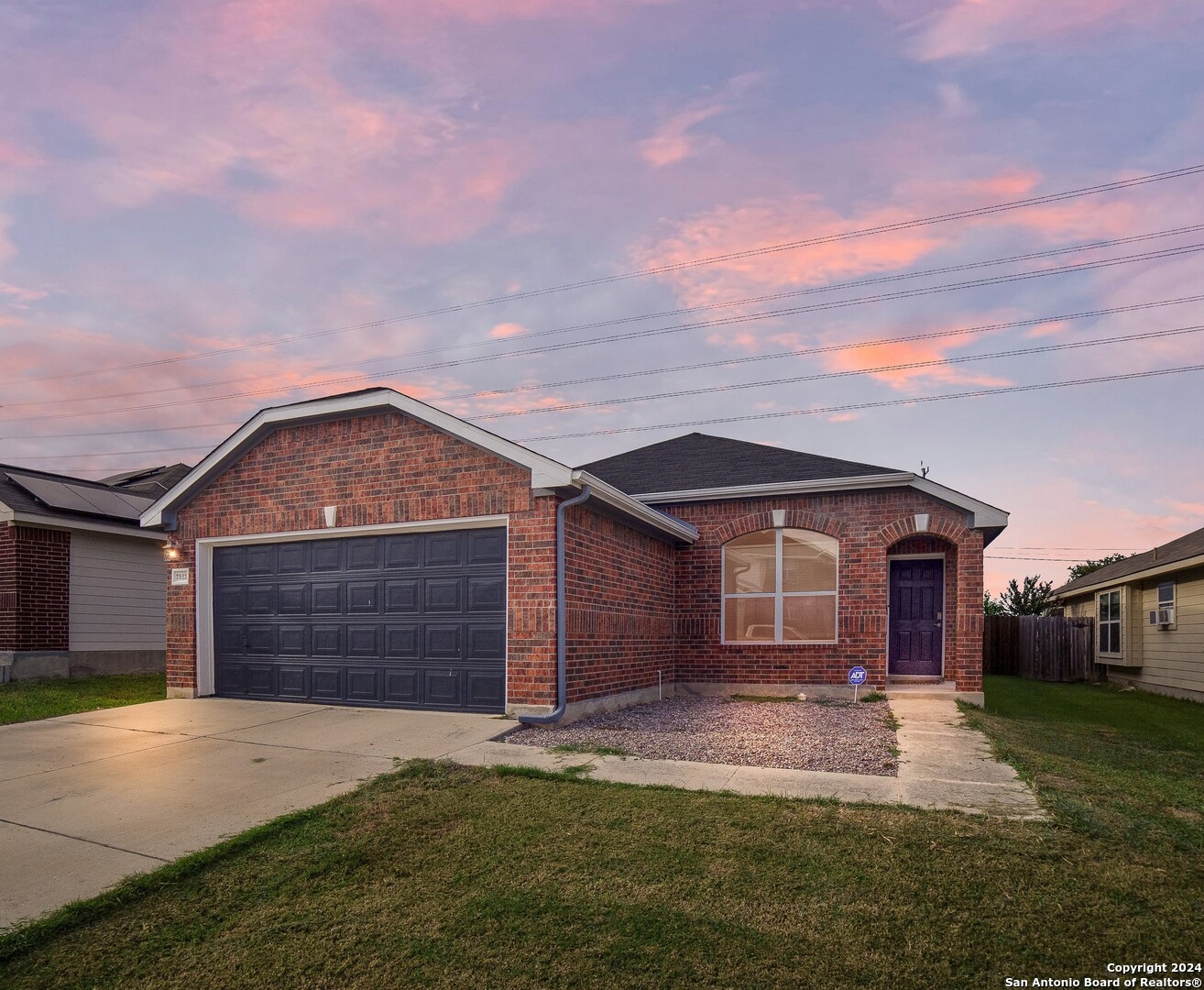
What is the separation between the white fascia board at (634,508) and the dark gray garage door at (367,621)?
1.31 meters

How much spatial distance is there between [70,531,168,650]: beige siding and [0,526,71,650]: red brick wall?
→ 0.24m

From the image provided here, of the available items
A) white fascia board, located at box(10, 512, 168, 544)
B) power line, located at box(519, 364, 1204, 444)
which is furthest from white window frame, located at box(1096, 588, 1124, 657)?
white fascia board, located at box(10, 512, 168, 544)

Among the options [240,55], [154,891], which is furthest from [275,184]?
[154,891]

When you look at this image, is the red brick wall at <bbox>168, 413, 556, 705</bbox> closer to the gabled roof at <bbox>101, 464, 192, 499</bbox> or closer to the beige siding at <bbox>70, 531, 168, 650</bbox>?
the beige siding at <bbox>70, 531, 168, 650</bbox>

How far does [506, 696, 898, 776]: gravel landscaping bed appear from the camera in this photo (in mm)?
7148

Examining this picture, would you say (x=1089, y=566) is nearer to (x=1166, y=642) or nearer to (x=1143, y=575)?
(x=1143, y=575)

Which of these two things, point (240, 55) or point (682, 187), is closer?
point (240, 55)

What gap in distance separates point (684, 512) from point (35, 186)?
11711mm

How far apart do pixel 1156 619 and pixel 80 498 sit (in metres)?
24.4

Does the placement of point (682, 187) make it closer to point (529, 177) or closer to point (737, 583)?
point (529, 177)

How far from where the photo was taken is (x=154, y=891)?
13.8ft

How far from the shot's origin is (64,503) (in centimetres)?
1541

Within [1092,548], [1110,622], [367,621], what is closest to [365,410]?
[367,621]

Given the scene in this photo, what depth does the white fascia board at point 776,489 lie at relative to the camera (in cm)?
1238
